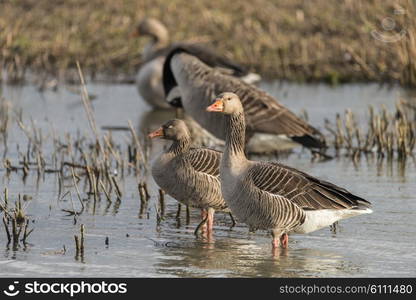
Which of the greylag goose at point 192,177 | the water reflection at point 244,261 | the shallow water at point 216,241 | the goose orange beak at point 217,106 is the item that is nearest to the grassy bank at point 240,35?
the shallow water at point 216,241

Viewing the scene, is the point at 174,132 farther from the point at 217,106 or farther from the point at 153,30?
the point at 153,30

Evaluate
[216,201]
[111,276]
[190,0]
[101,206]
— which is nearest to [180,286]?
[111,276]

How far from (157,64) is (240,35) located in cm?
467

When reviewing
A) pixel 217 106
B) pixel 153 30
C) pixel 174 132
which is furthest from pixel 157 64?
pixel 217 106

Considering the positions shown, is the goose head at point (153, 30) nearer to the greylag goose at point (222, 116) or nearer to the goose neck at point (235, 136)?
the greylag goose at point (222, 116)

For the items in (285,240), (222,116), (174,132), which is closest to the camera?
(285,240)

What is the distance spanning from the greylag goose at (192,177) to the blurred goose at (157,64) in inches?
218

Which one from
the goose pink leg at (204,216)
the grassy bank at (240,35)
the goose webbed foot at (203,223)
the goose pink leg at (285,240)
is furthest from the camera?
the grassy bank at (240,35)

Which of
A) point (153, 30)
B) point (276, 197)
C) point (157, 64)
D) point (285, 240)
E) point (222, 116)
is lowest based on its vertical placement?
point (285, 240)

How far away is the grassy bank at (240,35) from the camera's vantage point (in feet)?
68.6

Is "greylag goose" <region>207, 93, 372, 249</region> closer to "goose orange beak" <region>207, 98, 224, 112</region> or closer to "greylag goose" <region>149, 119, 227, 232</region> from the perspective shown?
"goose orange beak" <region>207, 98, 224, 112</region>

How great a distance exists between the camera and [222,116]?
13930mm

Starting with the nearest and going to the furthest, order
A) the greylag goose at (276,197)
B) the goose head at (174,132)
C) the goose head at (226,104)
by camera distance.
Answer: the greylag goose at (276,197) → the goose head at (226,104) → the goose head at (174,132)

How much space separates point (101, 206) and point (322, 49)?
12381mm
